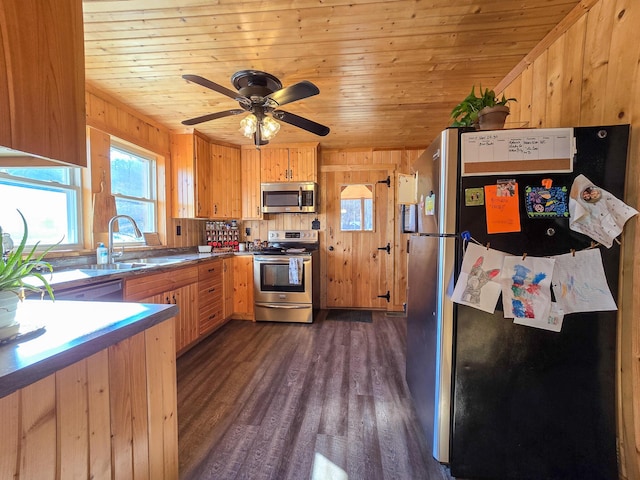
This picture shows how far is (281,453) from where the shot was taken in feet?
4.64

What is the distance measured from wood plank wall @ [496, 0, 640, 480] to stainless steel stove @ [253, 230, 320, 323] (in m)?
2.63

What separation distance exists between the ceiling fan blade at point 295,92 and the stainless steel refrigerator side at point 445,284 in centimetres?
82

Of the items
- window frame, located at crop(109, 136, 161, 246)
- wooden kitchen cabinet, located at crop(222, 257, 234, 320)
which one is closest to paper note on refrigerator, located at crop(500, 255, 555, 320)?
wooden kitchen cabinet, located at crop(222, 257, 234, 320)

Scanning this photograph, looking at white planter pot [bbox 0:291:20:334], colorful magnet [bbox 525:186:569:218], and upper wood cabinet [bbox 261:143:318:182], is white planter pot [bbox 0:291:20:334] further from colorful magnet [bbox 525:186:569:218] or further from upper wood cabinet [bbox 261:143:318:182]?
upper wood cabinet [bbox 261:143:318:182]

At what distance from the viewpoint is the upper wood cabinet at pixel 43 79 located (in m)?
0.67

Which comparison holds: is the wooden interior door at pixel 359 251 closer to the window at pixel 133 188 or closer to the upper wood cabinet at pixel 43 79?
the window at pixel 133 188

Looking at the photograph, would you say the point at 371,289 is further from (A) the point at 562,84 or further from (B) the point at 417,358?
(A) the point at 562,84

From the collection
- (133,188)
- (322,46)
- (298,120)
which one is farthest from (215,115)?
(133,188)

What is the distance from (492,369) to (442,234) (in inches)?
26.7

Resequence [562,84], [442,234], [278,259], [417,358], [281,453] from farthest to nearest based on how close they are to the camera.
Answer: [278,259], [417,358], [562,84], [281,453], [442,234]

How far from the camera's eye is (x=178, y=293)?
7.95 feet

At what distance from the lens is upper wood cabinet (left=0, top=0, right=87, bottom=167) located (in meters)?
0.67

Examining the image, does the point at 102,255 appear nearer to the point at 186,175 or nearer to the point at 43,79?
the point at 186,175

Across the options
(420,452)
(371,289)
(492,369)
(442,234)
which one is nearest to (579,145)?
(442,234)
